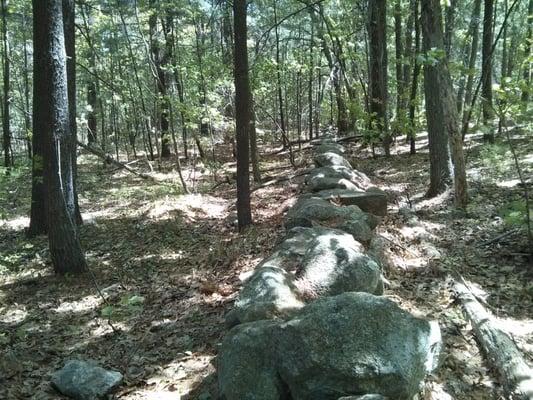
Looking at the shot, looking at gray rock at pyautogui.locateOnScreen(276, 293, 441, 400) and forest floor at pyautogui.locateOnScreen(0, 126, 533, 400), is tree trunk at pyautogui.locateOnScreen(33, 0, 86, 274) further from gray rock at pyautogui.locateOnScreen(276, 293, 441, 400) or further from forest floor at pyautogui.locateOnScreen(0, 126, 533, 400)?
gray rock at pyautogui.locateOnScreen(276, 293, 441, 400)

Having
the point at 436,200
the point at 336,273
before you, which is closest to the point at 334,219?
the point at 336,273

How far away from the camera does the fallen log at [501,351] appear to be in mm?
3805

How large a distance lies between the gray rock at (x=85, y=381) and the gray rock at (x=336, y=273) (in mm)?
2194

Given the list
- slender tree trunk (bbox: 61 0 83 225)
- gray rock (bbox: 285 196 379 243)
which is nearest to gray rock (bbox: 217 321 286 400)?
gray rock (bbox: 285 196 379 243)

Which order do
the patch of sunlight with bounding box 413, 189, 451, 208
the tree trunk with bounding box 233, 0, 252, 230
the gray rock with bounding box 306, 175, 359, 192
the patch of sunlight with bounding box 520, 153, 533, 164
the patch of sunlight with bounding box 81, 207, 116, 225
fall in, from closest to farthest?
the tree trunk with bounding box 233, 0, 252, 230
the patch of sunlight with bounding box 413, 189, 451, 208
the gray rock with bounding box 306, 175, 359, 192
the patch of sunlight with bounding box 81, 207, 116, 225
the patch of sunlight with bounding box 520, 153, 533, 164

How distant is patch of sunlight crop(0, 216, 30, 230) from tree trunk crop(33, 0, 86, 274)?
15.2 feet

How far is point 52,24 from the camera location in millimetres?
7289

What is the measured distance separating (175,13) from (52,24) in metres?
9.96

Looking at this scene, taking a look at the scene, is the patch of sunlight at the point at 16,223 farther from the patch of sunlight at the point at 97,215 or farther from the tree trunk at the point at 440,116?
the tree trunk at the point at 440,116

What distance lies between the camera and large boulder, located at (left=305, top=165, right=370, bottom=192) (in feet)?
33.4

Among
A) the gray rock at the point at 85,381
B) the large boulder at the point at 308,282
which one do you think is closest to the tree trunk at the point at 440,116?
the large boulder at the point at 308,282

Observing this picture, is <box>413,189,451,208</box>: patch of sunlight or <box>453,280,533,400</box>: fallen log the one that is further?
<box>413,189,451,208</box>: patch of sunlight

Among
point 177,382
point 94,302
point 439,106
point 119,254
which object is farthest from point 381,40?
point 177,382

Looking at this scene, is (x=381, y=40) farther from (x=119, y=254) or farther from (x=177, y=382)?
(x=177, y=382)
